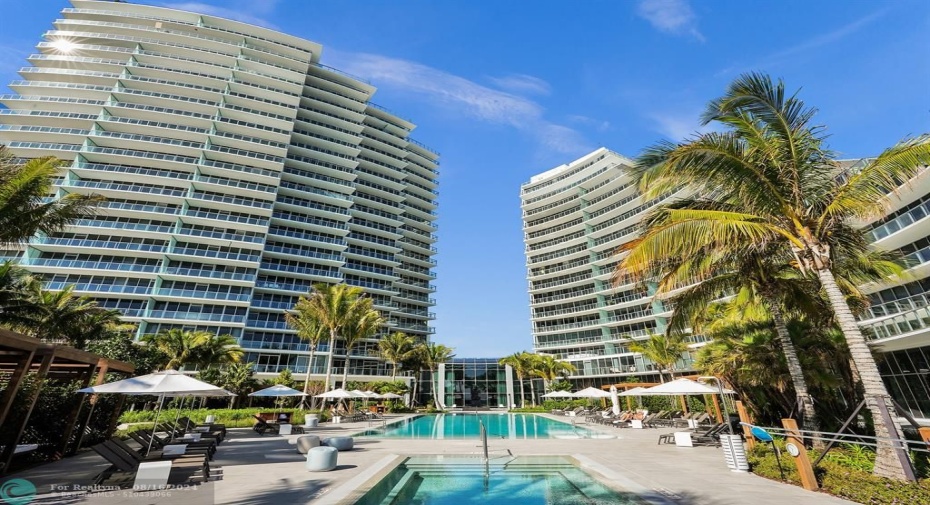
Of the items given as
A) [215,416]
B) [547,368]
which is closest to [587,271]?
[547,368]

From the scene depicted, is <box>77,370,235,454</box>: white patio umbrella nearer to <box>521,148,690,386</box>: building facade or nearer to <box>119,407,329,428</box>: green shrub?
<box>119,407,329,428</box>: green shrub

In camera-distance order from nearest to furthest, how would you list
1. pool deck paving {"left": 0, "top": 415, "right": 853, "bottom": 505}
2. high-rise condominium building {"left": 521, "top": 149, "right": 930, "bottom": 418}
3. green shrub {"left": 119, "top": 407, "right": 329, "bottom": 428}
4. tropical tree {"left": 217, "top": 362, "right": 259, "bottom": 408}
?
pool deck paving {"left": 0, "top": 415, "right": 853, "bottom": 505}
green shrub {"left": 119, "top": 407, "right": 329, "bottom": 428}
tropical tree {"left": 217, "top": 362, "right": 259, "bottom": 408}
high-rise condominium building {"left": 521, "top": 149, "right": 930, "bottom": 418}

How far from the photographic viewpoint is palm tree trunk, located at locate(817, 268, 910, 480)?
700 cm

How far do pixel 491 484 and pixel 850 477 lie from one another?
24.6ft

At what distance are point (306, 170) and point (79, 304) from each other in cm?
3924

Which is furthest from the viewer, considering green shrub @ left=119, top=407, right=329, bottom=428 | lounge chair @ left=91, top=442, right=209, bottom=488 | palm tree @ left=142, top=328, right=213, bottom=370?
palm tree @ left=142, top=328, right=213, bottom=370

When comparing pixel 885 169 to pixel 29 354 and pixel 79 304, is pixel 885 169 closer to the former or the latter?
pixel 29 354

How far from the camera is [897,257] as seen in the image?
15.0 m

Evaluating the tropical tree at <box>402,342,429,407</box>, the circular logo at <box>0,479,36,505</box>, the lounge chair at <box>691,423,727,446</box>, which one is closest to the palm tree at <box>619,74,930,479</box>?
the lounge chair at <box>691,423,727,446</box>

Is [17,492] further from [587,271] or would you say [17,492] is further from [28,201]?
[587,271]

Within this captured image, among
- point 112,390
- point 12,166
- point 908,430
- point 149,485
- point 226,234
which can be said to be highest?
point 226,234

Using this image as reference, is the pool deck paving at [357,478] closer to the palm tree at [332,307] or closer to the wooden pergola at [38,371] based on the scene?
the wooden pergola at [38,371]

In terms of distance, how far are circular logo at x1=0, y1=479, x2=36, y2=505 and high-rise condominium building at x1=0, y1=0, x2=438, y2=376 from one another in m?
41.7

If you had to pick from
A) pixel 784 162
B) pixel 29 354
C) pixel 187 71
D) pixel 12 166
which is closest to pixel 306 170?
pixel 187 71
